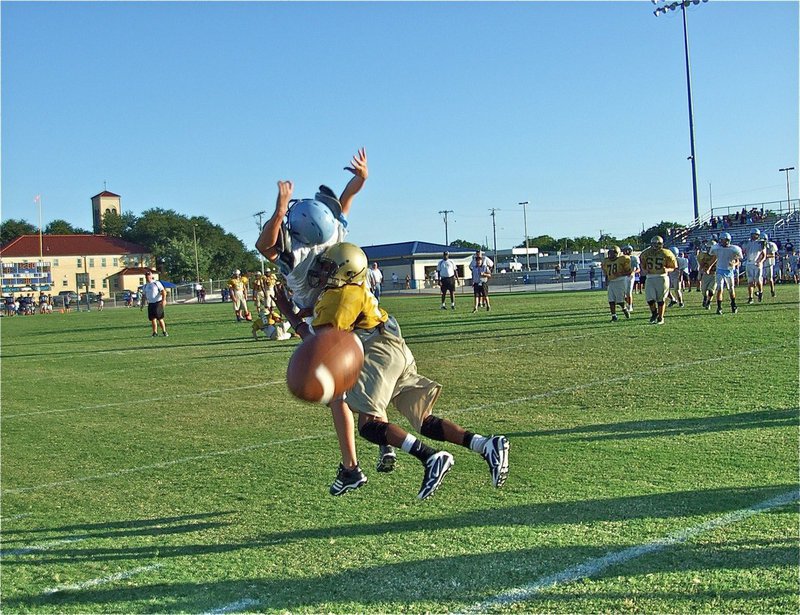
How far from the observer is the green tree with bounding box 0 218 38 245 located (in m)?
120

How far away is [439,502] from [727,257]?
50.1 ft

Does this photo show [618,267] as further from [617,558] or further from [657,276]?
[617,558]

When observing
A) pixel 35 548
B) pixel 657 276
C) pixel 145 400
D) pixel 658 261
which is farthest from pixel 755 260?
pixel 35 548

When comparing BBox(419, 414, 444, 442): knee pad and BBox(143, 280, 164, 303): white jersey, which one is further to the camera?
BBox(143, 280, 164, 303): white jersey

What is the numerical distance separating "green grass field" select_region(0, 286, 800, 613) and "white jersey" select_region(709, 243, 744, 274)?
7.66 metres

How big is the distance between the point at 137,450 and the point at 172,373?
6268 millimetres

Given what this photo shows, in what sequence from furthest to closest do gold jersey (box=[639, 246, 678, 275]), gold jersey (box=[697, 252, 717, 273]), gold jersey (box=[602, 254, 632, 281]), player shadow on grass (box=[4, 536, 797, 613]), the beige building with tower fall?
the beige building with tower, gold jersey (box=[697, 252, 717, 273]), gold jersey (box=[602, 254, 632, 281]), gold jersey (box=[639, 246, 678, 275]), player shadow on grass (box=[4, 536, 797, 613])

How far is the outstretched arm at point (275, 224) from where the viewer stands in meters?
5.19

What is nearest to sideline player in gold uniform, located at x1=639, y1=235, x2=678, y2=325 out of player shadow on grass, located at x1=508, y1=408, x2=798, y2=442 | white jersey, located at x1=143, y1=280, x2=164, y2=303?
player shadow on grass, located at x1=508, y1=408, x2=798, y2=442

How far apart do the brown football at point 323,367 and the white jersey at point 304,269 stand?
760 millimetres

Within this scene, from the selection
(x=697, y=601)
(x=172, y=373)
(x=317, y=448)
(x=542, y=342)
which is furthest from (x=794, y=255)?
(x=697, y=601)

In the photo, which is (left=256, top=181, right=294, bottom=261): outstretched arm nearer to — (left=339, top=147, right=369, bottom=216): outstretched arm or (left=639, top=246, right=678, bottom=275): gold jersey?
(left=339, top=147, right=369, bottom=216): outstretched arm

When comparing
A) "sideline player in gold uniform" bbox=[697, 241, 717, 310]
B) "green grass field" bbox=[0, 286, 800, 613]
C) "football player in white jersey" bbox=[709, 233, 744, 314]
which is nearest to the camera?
"green grass field" bbox=[0, 286, 800, 613]

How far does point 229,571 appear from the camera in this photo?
178 inches
